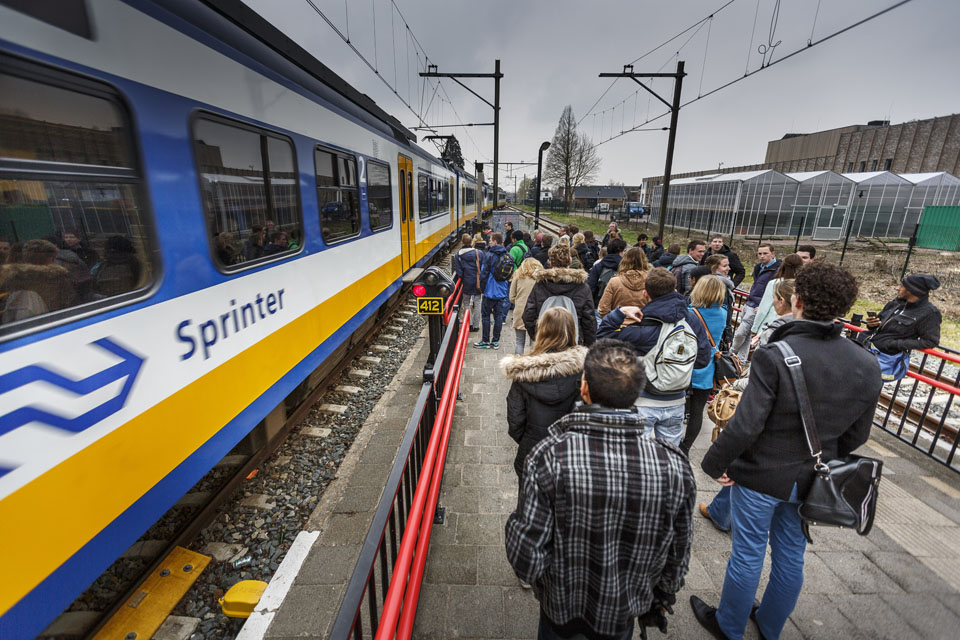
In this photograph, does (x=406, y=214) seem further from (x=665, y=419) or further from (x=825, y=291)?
(x=825, y=291)

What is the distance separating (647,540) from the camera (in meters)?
1.53

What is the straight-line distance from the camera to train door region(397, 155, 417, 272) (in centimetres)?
832

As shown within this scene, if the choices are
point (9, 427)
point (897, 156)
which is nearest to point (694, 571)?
point (9, 427)

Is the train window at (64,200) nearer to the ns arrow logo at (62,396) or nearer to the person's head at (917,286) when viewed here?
the ns arrow logo at (62,396)

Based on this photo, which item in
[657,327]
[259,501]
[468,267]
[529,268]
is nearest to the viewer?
[657,327]

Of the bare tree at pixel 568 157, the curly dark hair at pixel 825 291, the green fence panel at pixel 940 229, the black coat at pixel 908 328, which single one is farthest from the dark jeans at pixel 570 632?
the bare tree at pixel 568 157

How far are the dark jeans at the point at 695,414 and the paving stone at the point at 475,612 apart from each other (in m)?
2.12

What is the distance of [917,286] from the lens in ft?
12.8

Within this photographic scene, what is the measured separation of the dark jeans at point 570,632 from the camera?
67.6 inches

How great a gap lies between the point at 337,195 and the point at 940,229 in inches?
1069

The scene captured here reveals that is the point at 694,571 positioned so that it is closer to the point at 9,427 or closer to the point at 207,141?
the point at 9,427

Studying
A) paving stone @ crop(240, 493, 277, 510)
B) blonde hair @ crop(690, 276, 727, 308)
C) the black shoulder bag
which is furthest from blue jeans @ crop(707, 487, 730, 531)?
paving stone @ crop(240, 493, 277, 510)

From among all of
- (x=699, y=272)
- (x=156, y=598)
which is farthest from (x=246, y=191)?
(x=699, y=272)

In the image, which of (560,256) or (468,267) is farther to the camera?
(468,267)
